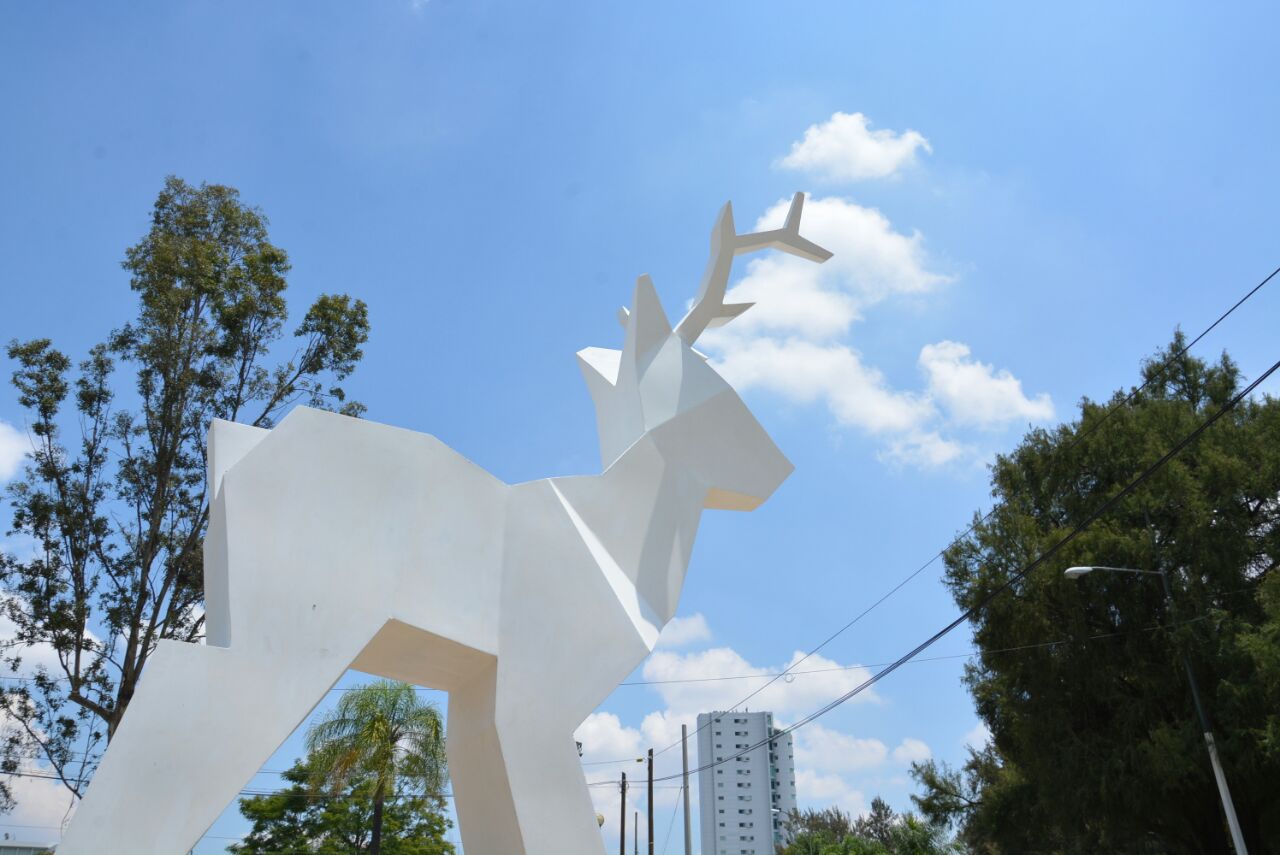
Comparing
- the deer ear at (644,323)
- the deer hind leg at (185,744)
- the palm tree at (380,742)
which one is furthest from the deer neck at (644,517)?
the palm tree at (380,742)

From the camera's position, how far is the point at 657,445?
10.3m

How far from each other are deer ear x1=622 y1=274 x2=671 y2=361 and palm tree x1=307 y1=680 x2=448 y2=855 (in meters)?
8.94

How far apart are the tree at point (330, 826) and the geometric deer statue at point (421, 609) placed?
1607 cm

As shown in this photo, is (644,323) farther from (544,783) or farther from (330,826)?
(330,826)

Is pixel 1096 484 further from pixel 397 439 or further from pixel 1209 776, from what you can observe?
pixel 397 439

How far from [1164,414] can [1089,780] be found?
758 cm

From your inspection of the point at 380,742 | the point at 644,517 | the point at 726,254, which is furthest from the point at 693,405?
the point at 380,742

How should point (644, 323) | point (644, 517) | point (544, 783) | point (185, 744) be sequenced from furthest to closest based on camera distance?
point (644, 323) < point (644, 517) < point (544, 783) < point (185, 744)

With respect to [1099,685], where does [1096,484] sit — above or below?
above

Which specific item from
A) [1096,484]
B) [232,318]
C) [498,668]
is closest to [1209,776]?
[1096,484]

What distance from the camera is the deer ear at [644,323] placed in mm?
10938

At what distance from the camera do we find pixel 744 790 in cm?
9175

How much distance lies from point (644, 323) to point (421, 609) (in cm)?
432

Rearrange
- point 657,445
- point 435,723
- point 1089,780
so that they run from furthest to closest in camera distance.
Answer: point 1089,780 → point 435,723 → point 657,445
